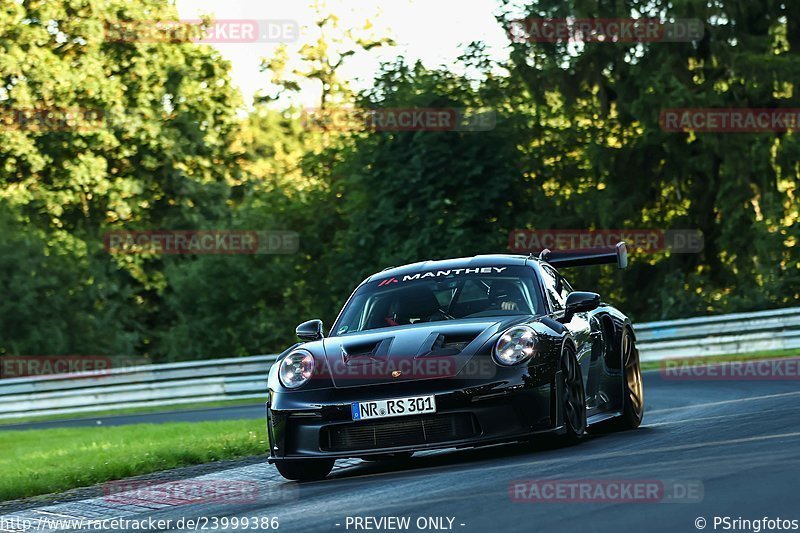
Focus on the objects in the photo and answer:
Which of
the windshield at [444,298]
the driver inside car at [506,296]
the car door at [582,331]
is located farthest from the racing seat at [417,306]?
the car door at [582,331]

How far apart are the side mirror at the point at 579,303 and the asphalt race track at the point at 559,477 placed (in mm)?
934

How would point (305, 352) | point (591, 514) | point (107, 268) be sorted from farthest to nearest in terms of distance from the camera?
point (107, 268), point (305, 352), point (591, 514)

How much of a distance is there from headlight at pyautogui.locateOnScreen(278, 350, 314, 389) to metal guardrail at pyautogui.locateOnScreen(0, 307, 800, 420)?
1676cm

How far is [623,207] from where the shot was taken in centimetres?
3441

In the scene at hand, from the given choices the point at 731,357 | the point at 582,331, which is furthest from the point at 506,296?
the point at 731,357

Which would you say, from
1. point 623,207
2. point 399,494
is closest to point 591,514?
point 399,494

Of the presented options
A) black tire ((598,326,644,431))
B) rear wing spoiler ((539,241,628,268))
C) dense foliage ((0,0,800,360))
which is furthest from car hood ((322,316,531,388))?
dense foliage ((0,0,800,360))

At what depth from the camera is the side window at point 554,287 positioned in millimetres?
10727

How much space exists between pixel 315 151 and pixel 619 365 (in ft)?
117

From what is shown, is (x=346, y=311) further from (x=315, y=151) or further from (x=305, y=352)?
(x=315, y=151)

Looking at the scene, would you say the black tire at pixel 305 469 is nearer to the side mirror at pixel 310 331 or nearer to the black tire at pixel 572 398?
the side mirror at pixel 310 331

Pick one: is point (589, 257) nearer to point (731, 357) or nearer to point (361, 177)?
point (731, 357)

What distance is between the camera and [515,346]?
30.4 ft

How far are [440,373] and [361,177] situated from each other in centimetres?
2901
